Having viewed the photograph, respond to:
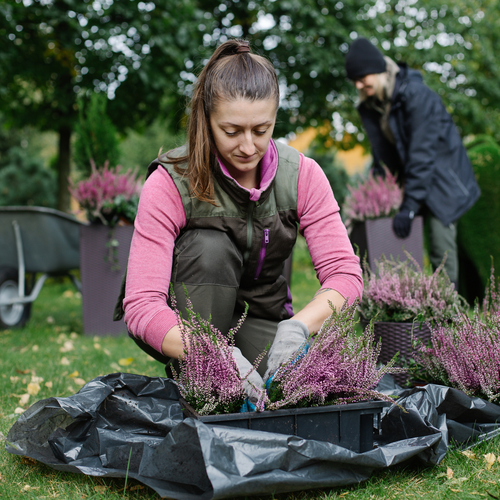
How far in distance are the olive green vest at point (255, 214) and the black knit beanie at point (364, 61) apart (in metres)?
1.81

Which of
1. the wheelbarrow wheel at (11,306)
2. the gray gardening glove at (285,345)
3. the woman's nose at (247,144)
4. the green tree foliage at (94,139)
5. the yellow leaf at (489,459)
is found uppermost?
the woman's nose at (247,144)

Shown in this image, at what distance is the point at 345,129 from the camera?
998cm

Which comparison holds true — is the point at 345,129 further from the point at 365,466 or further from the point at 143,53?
the point at 365,466

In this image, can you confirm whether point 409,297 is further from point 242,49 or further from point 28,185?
point 28,185

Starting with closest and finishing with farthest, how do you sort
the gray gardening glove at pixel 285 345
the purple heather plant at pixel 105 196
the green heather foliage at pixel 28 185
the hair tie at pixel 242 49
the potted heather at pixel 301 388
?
the potted heather at pixel 301 388 → the gray gardening glove at pixel 285 345 → the hair tie at pixel 242 49 → the purple heather plant at pixel 105 196 → the green heather foliage at pixel 28 185

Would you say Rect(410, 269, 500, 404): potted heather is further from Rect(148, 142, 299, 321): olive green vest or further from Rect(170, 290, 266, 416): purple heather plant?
Rect(170, 290, 266, 416): purple heather plant

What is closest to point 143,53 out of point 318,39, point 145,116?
point 145,116

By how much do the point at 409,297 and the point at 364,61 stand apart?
190 centimetres

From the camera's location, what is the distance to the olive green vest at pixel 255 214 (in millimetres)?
1908

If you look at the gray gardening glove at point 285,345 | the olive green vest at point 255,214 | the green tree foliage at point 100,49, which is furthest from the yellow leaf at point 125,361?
the green tree foliage at point 100,49

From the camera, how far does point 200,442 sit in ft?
4.20

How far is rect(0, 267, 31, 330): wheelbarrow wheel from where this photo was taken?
4406mm

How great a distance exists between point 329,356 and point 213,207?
697mm

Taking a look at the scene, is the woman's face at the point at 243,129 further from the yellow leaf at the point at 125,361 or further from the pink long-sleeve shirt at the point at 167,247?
the yellow leaf at the point at 125,361
